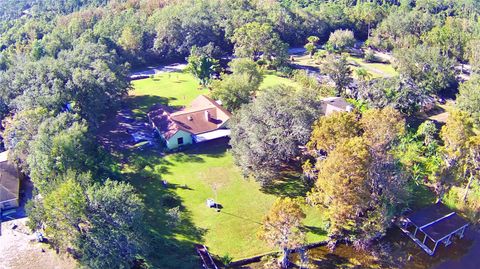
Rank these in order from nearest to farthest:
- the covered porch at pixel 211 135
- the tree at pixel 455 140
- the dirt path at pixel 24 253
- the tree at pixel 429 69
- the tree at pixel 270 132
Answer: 1. the dirt path at pixel 24 253
2. the tree at pixel 455 140
3. the tree at pixel 270 132
4. the covered porch at pixel 211 135
5. the tree at pixel 429 69

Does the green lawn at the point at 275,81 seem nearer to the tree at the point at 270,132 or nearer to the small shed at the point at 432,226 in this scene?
the tree at the point at 270,132

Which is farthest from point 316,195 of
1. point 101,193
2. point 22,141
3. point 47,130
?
point 22,141

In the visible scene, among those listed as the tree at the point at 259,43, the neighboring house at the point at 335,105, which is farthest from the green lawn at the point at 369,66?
the neighboring house at the point at 335,105

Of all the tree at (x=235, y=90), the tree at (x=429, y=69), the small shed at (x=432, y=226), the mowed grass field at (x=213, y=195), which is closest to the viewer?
the small shed at (x=432, y=226)

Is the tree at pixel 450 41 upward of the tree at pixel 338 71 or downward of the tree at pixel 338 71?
upward

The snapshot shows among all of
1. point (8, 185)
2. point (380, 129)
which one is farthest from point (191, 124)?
point (380, 129)

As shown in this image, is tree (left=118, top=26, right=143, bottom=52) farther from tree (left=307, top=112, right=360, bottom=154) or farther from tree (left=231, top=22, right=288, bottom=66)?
tree (left=307, top=112, right=360, bottom=154)

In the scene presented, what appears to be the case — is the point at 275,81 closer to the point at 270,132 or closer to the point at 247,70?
the point at 247,70
